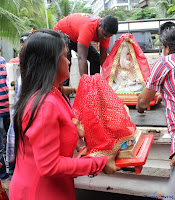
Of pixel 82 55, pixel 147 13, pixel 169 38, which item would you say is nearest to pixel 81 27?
pixel 82 55

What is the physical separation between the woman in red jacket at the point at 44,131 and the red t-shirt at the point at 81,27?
6.78 ft

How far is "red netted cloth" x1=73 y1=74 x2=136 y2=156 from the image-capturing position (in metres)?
1.30

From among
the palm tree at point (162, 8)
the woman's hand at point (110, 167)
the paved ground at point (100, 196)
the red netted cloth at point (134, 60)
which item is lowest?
the paved ground at point (100, 196)

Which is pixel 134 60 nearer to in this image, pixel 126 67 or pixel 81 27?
pixel 126 67

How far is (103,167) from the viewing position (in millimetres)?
1138

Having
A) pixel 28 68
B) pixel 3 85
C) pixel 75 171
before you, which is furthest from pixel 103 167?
pixel 3 85

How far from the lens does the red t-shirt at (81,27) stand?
312cm

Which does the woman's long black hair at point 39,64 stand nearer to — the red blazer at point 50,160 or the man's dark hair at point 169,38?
the red blazer at point 50,160

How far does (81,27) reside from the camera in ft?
10.5

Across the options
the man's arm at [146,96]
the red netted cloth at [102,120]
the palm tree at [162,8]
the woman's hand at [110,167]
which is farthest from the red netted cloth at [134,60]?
the palm tree at [162,8]

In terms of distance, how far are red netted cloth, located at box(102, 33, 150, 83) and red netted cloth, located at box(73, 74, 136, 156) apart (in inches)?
75.5

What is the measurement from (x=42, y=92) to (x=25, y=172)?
15.2 inches

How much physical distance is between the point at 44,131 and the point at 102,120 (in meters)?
0.41

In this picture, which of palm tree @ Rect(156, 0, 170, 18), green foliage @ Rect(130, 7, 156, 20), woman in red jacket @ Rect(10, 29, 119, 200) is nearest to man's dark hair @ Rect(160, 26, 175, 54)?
woman in red jacket @ Rect(10, 29, 119, 200)
